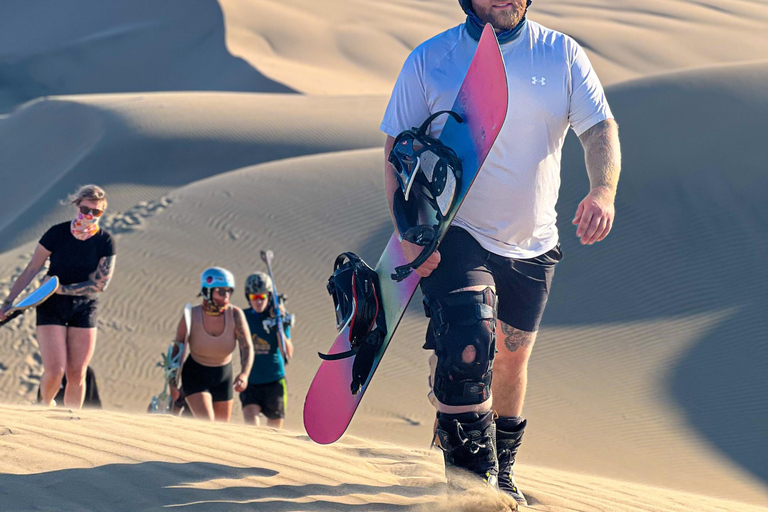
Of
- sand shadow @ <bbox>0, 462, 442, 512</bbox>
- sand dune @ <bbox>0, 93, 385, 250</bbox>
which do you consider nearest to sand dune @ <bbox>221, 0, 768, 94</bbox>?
sand dune @ <bbox>0, 93, 385, 250</bbox>

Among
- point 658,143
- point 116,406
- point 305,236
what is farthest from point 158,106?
point 116,406

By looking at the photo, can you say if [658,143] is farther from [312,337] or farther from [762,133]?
[312,337]

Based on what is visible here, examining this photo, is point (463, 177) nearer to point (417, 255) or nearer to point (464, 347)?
point (417, 255)

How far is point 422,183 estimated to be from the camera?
371 centimetres

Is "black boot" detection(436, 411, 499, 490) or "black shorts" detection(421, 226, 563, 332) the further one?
"black shorts" detection(421, 226, 563, 332)

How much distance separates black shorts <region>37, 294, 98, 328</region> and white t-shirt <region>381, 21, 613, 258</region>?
11.8 feet

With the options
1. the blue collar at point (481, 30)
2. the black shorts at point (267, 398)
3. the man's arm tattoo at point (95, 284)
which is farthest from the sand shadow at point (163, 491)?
the black shorts at point (267, 398)

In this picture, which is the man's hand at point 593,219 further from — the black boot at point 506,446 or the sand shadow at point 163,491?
the sand shadow at point 163,491

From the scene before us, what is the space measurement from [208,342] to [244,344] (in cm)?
29

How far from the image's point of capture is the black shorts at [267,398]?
7.85m

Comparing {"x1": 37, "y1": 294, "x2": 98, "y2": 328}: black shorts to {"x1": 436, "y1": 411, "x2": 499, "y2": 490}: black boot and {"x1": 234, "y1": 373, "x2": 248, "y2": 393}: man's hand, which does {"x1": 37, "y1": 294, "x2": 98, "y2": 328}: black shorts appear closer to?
{"x1": 234, "y1": 373, "x2": 248, "y2": 393}: man's hand

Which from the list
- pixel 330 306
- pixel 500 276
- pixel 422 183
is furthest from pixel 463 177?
pixel 330 306

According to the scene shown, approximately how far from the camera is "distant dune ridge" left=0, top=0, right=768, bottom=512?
13.3 ft

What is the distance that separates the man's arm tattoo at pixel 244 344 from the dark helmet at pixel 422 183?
148 inches
